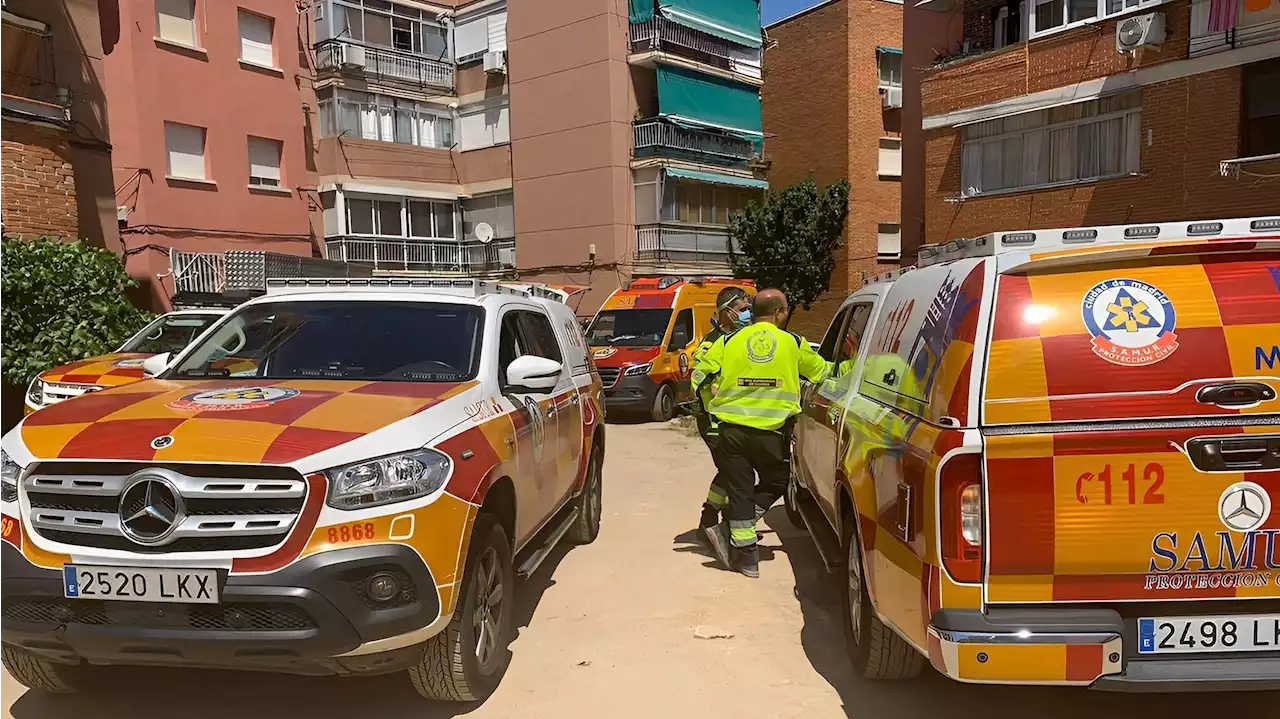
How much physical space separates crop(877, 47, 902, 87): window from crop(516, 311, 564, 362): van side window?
1088 inches

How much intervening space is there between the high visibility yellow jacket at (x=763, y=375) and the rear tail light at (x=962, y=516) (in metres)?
2.63

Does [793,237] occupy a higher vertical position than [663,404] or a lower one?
higher

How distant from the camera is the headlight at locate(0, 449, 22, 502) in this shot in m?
3.18

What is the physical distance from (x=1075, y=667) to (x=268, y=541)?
2844 millimetres

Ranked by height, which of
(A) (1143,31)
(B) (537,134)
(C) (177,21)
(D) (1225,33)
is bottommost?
(D) (1225,33)

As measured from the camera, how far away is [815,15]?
99.6 ft

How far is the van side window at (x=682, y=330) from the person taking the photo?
48.0 ft

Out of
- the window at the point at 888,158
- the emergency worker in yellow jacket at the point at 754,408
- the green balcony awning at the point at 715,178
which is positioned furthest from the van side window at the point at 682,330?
the window at the point at 888,158

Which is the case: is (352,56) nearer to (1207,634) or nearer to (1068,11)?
(1068,11)

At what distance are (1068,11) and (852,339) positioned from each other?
13751mm

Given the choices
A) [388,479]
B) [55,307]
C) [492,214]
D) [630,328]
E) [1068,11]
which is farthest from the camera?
[492,214]

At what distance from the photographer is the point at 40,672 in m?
3.52

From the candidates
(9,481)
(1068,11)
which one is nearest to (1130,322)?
(9,481)

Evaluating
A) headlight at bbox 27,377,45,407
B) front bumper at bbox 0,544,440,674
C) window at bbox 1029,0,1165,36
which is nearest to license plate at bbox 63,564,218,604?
front bumper at bbox 0,544,440,674
